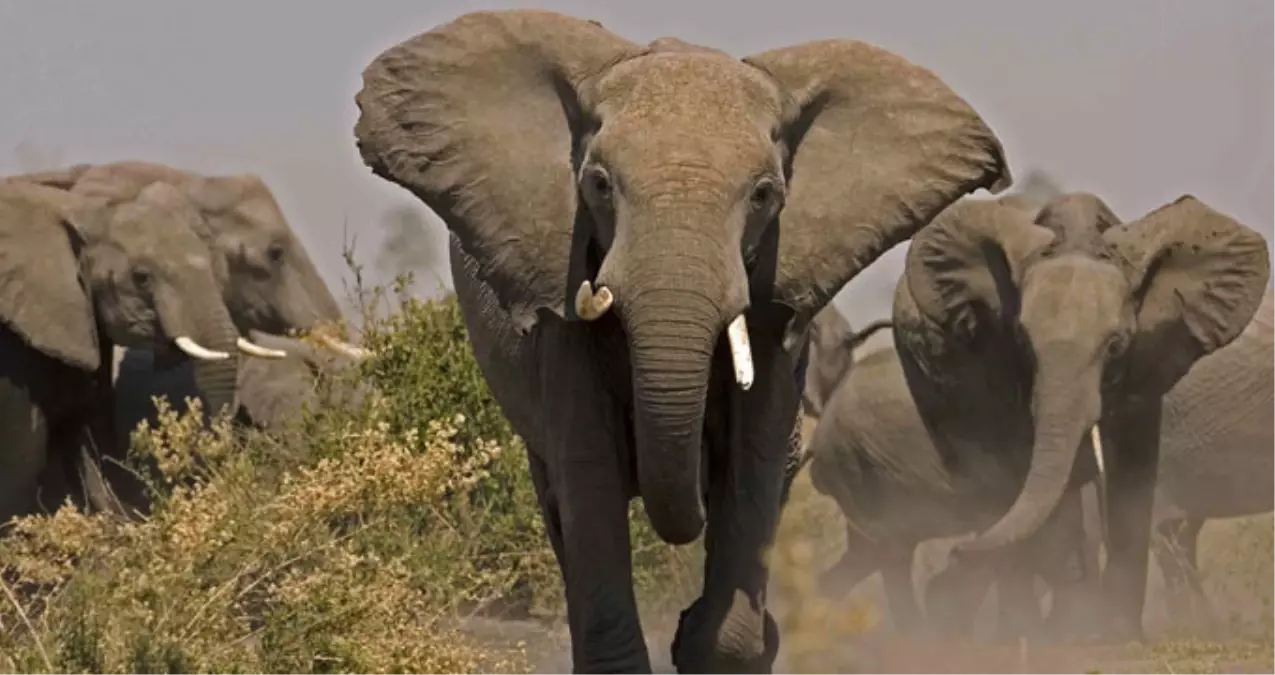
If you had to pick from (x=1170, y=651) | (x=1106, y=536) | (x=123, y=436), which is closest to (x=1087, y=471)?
(x=1106, y=536)

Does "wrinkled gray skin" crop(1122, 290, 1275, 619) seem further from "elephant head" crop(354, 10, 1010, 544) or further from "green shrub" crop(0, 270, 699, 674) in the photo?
"elephant head" crop(354, 10, 1010, 544)

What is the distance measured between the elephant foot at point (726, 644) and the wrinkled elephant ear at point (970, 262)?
5210 millimetres

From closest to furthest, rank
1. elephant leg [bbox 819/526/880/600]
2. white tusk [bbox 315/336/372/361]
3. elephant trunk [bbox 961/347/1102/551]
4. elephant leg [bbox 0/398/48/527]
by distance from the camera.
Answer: elephant trunk [bbox 961/347/1102/551] → white tusk [bbox 315/336/372/361] → elephant leg [bbox 0/398/48/527] → elephant leg [bbox 819/526/880/600]

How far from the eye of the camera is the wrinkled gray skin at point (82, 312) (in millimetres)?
13070

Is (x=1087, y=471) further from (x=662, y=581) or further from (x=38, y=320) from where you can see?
(x=38, y=320)

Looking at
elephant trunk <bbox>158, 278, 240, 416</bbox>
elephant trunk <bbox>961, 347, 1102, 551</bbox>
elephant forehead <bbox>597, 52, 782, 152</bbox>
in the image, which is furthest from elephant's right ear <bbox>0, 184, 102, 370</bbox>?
elephant forehead <bbox>597, 52, 782, 152</bbox>

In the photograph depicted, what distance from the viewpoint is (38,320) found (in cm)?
1311

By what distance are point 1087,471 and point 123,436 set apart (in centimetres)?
456

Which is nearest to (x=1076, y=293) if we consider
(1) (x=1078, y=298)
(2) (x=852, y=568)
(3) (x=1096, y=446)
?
(1) (x=1078, y=298)

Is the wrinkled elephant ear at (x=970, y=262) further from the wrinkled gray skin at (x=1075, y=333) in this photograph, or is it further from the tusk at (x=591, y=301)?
the tusk at (x=591, y=301)

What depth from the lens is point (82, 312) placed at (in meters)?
13.1

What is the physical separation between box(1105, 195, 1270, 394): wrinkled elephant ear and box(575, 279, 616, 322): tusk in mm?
5917

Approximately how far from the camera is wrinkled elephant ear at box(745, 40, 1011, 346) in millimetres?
6555

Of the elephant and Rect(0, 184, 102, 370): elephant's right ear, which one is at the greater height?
the elephant
